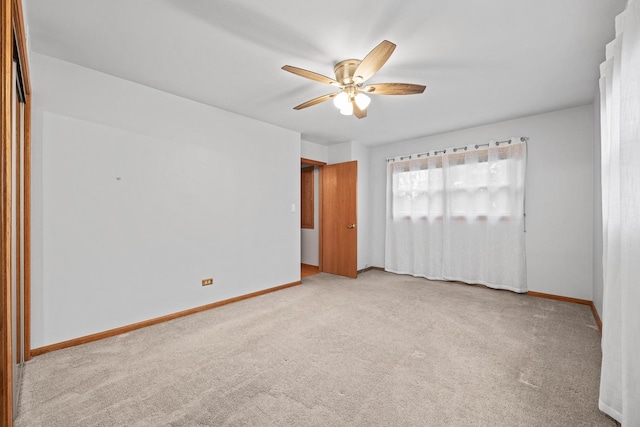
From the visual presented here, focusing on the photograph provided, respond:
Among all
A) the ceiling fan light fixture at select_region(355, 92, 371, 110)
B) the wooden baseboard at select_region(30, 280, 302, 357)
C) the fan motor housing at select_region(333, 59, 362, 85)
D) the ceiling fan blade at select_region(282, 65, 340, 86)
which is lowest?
the wooden baseboard at select_region(30, 280, 302, 357)

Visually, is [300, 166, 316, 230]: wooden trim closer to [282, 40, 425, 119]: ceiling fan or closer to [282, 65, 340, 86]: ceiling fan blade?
[282, 40, 425, 119]: ceiling fan

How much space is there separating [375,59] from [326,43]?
0.45 meters

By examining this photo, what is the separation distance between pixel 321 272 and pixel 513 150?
377 centimetres

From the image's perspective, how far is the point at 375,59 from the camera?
2.00 metres

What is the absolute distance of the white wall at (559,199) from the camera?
11.6 ft

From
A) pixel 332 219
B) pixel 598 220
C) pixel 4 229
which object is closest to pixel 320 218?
pixel 332 219

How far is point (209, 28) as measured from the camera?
80.4 inches

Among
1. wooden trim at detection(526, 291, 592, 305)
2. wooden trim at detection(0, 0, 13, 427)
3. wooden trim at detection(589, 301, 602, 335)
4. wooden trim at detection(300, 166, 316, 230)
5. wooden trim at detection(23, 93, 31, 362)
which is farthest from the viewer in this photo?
wooden trim at detection(300, 166, 316, 230)

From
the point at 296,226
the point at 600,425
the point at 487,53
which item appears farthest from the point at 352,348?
the point at 487,53

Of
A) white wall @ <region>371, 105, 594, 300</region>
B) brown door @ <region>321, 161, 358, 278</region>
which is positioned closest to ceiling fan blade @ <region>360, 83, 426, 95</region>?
brown door @ <region>321, 161, 358, 278</region>

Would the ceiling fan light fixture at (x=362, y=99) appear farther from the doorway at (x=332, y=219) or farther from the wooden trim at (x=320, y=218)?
the wooden trim at (x=320, y=218)

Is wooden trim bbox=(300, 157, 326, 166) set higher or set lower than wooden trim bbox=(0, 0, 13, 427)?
higher

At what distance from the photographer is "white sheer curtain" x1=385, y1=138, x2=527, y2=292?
4.02 metres

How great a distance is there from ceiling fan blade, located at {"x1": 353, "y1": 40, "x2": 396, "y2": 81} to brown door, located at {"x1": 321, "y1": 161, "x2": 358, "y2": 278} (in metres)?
2.76
